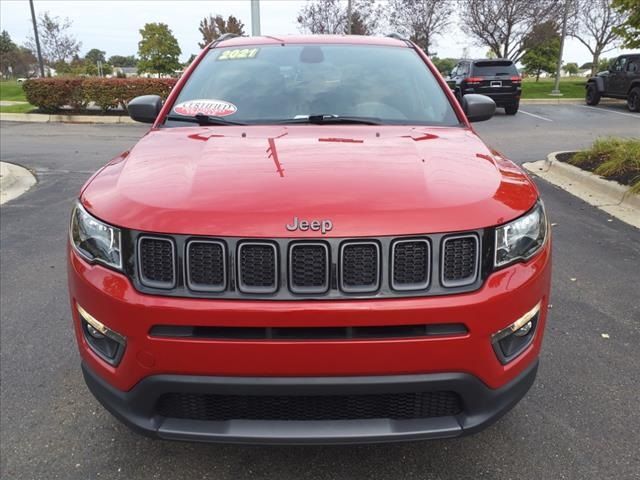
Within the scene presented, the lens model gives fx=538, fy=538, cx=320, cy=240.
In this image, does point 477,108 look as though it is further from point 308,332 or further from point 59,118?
point 59,118

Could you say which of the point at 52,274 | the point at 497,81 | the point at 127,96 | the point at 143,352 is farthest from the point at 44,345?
the point at 497,81

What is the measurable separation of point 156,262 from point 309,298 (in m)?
0.54

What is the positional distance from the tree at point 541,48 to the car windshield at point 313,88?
28.9m

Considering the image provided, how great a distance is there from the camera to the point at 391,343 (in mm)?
1759

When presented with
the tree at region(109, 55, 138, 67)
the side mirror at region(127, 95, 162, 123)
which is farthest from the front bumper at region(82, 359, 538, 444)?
the tree at region(109, 55, 138, 67)

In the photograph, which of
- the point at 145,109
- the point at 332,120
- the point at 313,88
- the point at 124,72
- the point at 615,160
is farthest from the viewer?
the point at 124,72

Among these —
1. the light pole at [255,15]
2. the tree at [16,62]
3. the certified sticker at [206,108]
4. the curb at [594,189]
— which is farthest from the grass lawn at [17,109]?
the tree at [16,62]

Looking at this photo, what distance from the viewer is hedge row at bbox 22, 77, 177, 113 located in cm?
1750

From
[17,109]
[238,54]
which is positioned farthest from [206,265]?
[17,109]

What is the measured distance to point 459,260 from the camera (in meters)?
1.83

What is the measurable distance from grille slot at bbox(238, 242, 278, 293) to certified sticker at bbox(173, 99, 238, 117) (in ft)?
4.64

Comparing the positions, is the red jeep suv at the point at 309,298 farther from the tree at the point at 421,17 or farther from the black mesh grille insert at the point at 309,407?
the tree at the point at 421,17

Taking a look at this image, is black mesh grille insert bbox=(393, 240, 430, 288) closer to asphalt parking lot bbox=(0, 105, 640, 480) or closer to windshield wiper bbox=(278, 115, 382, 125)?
asphalt parking lot bbox=(0, 105, 640, 480)

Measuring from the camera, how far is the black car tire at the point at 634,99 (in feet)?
59.8
